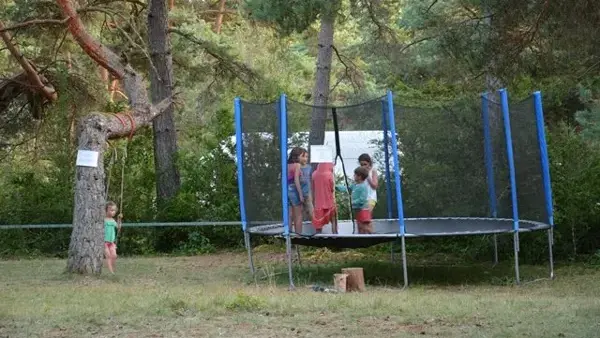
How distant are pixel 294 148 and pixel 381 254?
4.79 meters

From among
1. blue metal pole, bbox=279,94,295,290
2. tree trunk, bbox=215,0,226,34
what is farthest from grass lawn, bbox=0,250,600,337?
tree trunk, bbox=215,0,226,34

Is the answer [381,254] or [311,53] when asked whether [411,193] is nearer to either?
[381,254]

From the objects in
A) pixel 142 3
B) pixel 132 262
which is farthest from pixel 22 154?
pixel 132 262

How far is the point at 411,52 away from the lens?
88.0 feet

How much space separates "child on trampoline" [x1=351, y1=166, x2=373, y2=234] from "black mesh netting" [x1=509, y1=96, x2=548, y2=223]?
2055 mm

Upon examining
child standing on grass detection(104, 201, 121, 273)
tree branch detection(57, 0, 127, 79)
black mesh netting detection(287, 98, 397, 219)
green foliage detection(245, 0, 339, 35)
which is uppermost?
green foliage detection(245, 0, 339, 35)

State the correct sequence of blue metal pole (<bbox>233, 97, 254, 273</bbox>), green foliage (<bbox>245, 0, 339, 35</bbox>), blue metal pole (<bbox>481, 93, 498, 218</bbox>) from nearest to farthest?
blue metal pole (<bbox>233, 97, 254, 273</bbox>) → blue metal pole (<bbox>481, 93, 498, 218</bbox>) → green foliage (<bbox>245, 0, 339, 35</bbox>)

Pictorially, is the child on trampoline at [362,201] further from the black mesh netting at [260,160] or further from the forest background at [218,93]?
the forest background at [218,93]

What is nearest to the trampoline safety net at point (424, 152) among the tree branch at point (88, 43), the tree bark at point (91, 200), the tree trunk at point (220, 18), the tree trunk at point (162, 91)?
the tree bark at point (91, 200)

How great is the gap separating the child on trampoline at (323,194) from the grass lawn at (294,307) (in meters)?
0.85

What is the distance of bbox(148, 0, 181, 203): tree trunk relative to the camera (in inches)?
792

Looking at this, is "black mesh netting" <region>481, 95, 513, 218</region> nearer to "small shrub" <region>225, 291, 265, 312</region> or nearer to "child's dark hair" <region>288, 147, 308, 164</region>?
"child's dark hair" <region>288, 147, 308, 164</region>

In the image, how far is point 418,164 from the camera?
14.7 m

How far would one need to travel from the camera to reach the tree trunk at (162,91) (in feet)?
66.0
